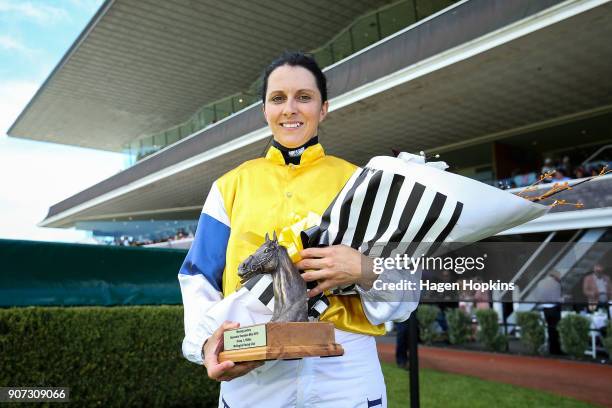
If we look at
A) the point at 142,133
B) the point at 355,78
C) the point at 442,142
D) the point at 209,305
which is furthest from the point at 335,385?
the point at 142,133

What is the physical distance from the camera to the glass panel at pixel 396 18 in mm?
14031

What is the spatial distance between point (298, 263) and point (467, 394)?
6.53 m

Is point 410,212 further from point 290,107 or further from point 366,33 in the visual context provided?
point 366,33

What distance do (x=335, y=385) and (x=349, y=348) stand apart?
0.12 m

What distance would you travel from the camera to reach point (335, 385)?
155cm

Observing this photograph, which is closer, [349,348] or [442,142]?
[349,348]

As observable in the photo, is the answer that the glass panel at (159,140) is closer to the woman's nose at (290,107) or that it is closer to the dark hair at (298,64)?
Answer: the dark hair at (298,64)

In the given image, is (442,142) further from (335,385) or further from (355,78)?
(335,385)

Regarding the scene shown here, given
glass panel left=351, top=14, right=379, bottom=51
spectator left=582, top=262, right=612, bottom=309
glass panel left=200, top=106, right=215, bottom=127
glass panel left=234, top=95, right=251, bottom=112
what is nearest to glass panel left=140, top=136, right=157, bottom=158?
glass panel left=200, top=106, right=215, bottom=127

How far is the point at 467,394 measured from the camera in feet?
23.3

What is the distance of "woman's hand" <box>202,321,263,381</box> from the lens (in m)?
1.35

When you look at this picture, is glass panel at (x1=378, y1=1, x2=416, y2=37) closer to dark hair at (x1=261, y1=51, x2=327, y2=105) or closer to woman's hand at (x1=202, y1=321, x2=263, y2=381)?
dark hair at (x1=261, y1=51, x2=327, y2=105)

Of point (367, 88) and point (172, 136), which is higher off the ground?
point (172, 136)

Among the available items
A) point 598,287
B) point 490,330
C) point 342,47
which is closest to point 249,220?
point 598,287
